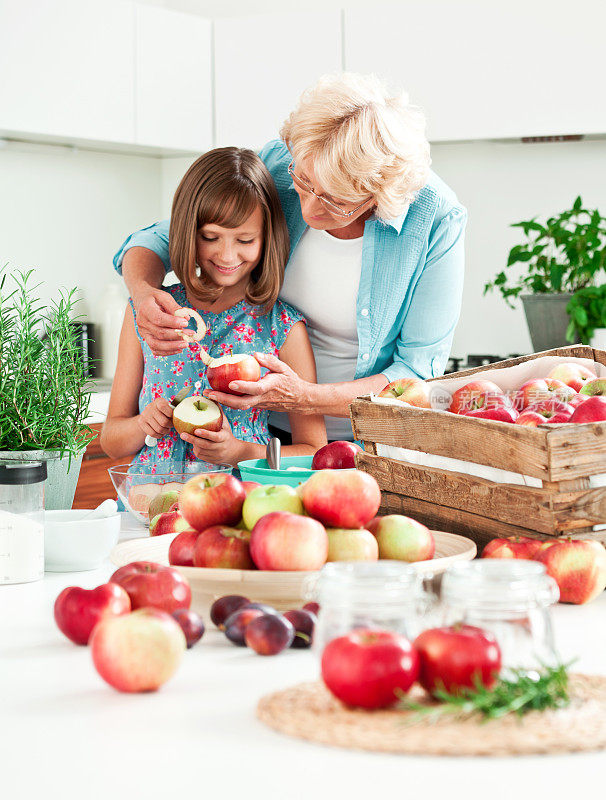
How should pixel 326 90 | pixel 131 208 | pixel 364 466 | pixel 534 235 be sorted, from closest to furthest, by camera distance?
1. pixel 364 466
2. pixel 326 90
3. pixel 534 235
4. pixel 131 208

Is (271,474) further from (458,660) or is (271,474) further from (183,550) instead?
(458,660)

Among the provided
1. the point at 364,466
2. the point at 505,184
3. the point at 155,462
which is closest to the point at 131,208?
the point at 505,184

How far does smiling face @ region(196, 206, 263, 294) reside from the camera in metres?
1.93

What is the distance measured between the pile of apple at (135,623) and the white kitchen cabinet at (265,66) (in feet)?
9.52

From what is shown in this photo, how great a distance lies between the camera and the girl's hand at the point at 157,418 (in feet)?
6.16

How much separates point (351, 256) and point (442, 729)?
1446mm

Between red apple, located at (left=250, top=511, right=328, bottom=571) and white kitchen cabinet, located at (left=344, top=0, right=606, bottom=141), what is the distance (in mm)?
2761

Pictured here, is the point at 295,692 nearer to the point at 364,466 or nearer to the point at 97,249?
the point at 364,466

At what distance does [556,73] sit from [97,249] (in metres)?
1.85

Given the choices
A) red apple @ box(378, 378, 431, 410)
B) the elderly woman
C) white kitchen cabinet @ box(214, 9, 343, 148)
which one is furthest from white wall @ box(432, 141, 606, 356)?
red apple @ box(378, 378, 431, 410)

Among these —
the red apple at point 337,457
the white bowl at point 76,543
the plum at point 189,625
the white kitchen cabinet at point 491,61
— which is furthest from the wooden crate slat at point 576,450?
the white kitchen cabinet at point 491,61

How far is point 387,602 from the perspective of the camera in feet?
2.56

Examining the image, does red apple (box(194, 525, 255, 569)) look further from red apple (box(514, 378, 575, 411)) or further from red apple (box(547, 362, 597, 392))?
red apple (box(547, 362, 597, 392))

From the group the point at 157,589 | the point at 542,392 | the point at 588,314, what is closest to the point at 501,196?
the point at 588,314
